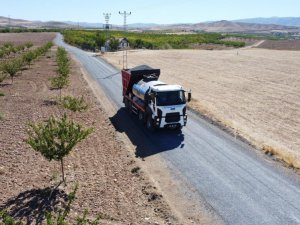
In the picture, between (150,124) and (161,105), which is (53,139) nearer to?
(161,105)

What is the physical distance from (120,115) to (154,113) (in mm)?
5663

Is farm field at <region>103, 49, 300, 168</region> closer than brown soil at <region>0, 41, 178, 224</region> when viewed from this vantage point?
No

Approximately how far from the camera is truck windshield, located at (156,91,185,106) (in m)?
23.7

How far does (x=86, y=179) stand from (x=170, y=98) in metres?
9.39

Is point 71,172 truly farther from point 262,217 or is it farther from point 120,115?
point 120,115

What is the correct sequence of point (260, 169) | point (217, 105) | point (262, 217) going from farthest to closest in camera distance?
point (217, 105) < point (260, 169) < point (262, 217)

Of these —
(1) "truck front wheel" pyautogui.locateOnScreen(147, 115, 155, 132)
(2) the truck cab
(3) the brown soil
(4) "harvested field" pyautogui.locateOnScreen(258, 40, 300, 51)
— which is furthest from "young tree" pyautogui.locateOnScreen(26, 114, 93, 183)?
(4) "harvested field" pyautogui.locateOnScreen(258, 40, 300, 51)

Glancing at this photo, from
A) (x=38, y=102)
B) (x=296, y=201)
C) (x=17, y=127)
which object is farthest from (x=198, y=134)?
(x=38, y=102)

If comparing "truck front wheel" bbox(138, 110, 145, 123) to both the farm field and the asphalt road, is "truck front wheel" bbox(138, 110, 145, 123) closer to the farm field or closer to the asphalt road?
the asphalt road

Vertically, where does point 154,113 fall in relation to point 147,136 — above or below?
above

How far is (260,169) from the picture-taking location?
18.7 m

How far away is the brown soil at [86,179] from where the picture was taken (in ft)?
45.6

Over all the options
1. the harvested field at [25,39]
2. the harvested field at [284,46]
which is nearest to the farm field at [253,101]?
the harvested field at [284,46]

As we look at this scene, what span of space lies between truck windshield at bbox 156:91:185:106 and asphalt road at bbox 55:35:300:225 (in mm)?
2141
